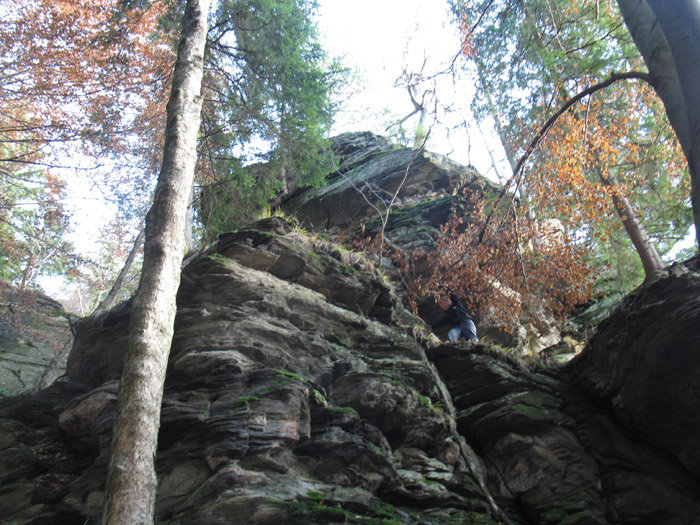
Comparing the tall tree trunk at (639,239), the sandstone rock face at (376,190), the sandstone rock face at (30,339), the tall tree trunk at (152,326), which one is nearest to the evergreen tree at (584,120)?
the tall tree trunk at (639,239)

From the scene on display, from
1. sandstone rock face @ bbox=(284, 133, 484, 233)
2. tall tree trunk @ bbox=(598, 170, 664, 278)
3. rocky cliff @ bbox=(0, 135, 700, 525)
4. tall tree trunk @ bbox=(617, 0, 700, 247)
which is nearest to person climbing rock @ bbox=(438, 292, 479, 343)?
rocky cliff @ bbox=(0, 135, 700, 525)

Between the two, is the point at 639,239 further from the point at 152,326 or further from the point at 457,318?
the point at 152,326

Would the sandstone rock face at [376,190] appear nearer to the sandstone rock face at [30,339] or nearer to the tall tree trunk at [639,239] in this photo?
the tall tree trunk at [639,239]

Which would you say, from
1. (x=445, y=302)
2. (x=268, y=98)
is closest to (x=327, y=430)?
(x=445, y=302)

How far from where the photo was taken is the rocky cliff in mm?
4371

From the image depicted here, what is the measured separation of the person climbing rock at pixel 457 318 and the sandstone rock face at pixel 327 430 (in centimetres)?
194

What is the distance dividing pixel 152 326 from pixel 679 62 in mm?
6410

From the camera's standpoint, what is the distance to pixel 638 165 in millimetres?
10430

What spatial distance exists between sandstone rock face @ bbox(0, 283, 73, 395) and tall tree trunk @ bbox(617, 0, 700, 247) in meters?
15.6

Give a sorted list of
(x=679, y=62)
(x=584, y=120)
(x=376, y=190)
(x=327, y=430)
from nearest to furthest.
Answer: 1. (x=679, y=62)
2. (x=327, y=430)
3. (x=584, y=120)
4. (x=376, y=190)

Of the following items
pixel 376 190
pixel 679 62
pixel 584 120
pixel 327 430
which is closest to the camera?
pixel 679 62

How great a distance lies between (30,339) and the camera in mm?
15562

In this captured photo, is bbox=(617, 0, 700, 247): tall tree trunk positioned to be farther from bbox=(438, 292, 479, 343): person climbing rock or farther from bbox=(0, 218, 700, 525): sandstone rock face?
bbox=(438, 292, 479, 343): person climbing rock

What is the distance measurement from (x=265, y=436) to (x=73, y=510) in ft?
6.11
